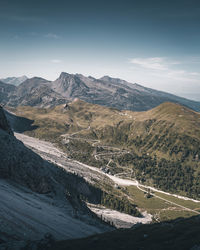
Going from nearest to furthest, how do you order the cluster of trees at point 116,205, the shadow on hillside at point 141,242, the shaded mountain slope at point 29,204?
the shadow on hillside at point 141,242 < the shaded mountain slope at point 29,204 < the cluster of trees at point 116,205

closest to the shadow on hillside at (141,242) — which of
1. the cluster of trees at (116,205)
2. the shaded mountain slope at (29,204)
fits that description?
the shaded mountain slope at (29,204)

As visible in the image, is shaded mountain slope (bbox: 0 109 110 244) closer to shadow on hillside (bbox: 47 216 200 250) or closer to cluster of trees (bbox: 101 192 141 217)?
shadow on hillside (bbox: 47 216 200 250)

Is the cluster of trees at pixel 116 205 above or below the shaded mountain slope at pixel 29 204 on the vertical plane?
below

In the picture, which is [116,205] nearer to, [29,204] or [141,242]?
[29,204]

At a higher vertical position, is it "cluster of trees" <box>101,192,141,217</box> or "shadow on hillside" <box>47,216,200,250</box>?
"shadow on hillside" <box>47,216,200,250</box>

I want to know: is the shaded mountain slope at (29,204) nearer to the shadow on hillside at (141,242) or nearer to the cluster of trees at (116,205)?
the shadow on hillside at (141,242)

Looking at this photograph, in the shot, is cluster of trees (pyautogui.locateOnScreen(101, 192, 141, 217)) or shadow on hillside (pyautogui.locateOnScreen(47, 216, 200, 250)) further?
cluster of trees (pyautogui.locateOnScreen(101, 192, 141, 217))

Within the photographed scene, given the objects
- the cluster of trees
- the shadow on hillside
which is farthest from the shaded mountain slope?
the cluster of trees

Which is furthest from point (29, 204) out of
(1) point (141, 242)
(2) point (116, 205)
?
(2) point (116, 205)

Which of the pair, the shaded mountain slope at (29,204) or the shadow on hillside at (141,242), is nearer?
the shadow on hillside at (141,242)

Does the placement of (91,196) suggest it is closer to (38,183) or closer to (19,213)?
(38,183)

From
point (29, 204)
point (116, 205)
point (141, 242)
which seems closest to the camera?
point (141, 242)

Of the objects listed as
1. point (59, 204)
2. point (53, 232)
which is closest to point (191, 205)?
point (59, 204)

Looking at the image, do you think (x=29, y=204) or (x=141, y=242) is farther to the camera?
(x=29, y=204)
